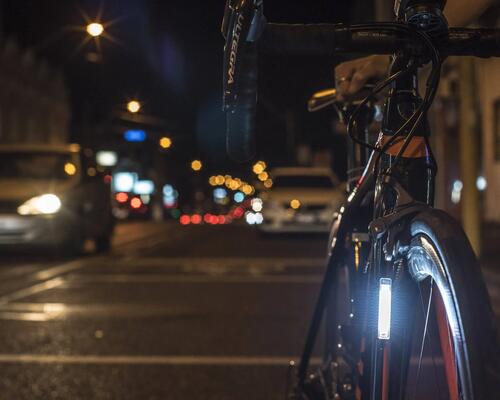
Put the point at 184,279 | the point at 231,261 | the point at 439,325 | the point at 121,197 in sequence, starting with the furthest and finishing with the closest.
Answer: the point at 121,197 → the point at 231,261 → the point at 184,279 → the point at 439,325

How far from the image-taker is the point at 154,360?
21.3 feet

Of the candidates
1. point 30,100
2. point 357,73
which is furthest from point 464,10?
point 30,100

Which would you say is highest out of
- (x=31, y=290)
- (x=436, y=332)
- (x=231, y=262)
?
(x=436, y=332)

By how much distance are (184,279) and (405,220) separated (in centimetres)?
1023

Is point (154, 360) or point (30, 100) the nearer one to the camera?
point (154, 360)

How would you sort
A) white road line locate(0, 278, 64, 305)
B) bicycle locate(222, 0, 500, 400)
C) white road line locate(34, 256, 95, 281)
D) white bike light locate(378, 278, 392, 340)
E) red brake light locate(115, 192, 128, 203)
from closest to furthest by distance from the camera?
bicycle locate(222, 0, 500, 400) < white bike light locate(378, 278, 392, 340) < white road line locate(0, 278, 64, 305) < white road line locate(34, 256, 95, 281) < red brake light locate(115, 192, 128, 203)

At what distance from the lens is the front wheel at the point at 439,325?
179cm

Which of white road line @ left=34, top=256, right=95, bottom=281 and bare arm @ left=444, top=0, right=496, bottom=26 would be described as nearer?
bare arm @ left=444, top=0, right=496, bottom=26

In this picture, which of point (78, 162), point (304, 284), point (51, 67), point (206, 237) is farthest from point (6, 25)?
point (304, 284)

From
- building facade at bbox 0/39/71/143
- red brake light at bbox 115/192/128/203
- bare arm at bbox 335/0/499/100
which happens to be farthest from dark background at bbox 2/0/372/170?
building facade at bbox 0/39/71/143

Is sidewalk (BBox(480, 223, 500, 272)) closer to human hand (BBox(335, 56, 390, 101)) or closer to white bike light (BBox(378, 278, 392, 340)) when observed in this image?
human hand (BBox(335, 56, 390, 101))

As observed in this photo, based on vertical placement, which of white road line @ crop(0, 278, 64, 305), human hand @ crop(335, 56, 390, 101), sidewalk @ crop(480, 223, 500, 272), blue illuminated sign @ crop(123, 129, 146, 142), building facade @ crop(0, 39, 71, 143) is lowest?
white road line @ crop(0, 278, 64, 305)

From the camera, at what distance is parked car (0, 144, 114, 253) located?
15.6 metres

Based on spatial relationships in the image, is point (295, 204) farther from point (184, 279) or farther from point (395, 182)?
point (395, 182)
